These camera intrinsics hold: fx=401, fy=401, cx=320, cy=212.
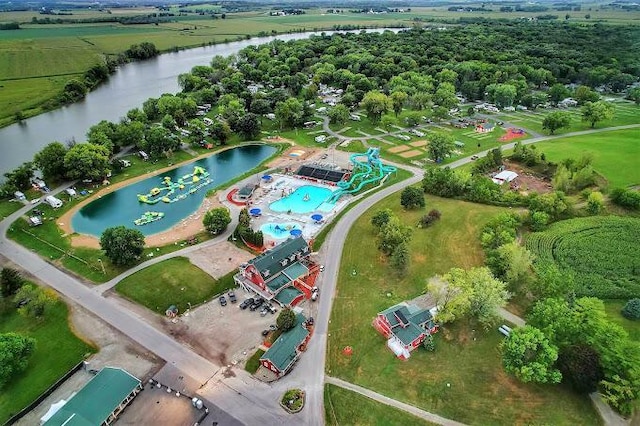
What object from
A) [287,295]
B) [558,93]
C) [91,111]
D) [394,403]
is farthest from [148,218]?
[558,93]

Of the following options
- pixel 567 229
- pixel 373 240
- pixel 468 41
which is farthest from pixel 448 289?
pixel 468 41

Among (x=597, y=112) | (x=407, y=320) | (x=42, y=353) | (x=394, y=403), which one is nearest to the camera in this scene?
(x=394, y=403)

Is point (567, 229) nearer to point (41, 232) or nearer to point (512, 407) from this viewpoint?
point (512, 407)

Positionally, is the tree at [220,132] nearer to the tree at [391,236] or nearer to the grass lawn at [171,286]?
the grass lawn at [171,286]

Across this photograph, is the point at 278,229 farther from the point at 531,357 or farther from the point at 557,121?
the point at 557,121

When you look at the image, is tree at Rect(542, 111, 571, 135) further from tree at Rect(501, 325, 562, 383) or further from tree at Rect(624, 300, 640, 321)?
tree at Rect(501, 325, 562, 383)

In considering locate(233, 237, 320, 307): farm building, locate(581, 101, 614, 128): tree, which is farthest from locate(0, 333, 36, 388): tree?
locate(581, 101, 614, 128): tree
